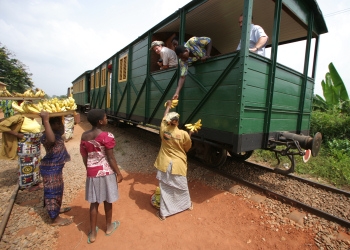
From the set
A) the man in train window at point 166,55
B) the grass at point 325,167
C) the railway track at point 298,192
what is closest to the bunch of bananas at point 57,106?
the railway track at point 298,192

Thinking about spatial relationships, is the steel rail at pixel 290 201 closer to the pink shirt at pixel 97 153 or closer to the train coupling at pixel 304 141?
the train coupling at pixel 304 141

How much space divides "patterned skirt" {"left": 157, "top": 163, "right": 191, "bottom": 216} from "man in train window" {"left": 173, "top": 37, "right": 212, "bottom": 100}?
1.90 metres

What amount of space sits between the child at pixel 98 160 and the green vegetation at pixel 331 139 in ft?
14.8

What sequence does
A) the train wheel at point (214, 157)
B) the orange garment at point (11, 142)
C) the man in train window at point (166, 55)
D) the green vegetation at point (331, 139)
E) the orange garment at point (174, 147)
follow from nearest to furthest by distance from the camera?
the orange garment at point (174, 147) → the orange garment at point (11, 142) → the train wheel at point (214, 157) → the man in train window at point (166, 55) → the green vegetation at point (331, 139)

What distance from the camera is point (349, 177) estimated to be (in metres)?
4.31

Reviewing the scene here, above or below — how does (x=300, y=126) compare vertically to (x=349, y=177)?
above

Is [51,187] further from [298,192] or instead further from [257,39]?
[298,192]

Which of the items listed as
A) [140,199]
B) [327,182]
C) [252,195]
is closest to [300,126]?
[327,182]

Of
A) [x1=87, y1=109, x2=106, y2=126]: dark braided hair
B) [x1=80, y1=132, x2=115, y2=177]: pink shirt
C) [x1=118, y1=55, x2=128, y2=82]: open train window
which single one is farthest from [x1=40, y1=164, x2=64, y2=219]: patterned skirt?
[x1=118, y1=55, x2=128, y2=82]: open train window

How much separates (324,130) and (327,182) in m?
4.12

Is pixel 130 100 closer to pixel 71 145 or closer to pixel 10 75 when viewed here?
pixel 71 145

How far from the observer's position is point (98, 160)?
2.32 metres

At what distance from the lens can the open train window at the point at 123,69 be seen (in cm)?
683

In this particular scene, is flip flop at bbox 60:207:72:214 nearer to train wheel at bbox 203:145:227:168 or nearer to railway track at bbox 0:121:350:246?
railway track at bbox 0:121:350:246
